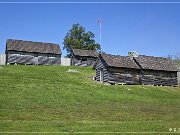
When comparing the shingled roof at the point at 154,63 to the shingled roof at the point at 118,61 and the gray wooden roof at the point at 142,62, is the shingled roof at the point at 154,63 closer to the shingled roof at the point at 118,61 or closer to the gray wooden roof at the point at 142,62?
the gray wooden roof at the point at 142,62

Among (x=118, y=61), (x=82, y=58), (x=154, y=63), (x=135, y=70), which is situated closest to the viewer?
Result: (x=118, y=61)

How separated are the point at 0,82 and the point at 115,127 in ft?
68.9

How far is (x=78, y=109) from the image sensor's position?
2478 centimetres

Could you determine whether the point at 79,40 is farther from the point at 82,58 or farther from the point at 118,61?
the point at 118,61

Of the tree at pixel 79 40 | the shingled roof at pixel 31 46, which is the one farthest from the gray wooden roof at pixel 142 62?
the tree at pixel 79 40

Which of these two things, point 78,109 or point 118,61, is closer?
point 78,109

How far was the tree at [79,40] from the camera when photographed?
104875 millimetres

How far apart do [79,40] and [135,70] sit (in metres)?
59.2

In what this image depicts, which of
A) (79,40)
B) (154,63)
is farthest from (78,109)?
(79,40)

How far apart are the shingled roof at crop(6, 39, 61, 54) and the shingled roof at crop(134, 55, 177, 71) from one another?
2513cm

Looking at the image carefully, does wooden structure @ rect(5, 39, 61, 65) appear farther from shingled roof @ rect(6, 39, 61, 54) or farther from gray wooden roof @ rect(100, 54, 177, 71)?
gray wooden roof @ rect(100, 54, 177, 71)

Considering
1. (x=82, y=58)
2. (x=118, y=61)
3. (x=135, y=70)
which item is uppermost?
(x=82, y=58)

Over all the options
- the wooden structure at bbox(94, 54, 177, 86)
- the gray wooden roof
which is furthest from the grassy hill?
the gray wooden roof

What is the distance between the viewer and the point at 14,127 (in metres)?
17.1
